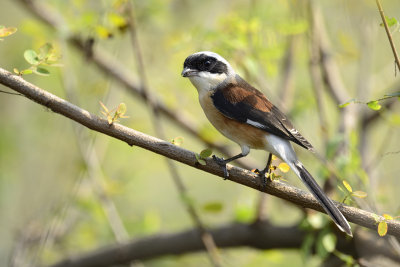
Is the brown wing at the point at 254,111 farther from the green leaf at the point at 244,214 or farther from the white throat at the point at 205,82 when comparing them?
the green leaf at the point at 244,214

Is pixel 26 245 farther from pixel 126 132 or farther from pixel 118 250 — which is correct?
pixel 126 132

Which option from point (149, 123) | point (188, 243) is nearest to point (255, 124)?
point (188, 243)

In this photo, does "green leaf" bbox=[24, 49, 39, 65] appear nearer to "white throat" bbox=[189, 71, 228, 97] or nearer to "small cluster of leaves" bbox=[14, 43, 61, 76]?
"small cluster of leaves" bbox=[14, 43, 61, 76]

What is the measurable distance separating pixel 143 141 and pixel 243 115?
1.04 m

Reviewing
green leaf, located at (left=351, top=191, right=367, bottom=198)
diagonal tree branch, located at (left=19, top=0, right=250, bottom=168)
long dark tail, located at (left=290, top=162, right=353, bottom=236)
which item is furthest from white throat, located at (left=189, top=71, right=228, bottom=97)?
diagonal tree branch, located at (left=19, top=0, right=250, bottom=168)

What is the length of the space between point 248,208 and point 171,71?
2043 mm

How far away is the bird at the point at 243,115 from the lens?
3166 millimetres

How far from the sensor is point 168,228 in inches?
249

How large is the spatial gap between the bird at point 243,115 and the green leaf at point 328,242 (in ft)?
1.88

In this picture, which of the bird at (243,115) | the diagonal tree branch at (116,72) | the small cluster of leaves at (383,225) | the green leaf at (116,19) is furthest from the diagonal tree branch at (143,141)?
the diagonal tree branch at (116,72)

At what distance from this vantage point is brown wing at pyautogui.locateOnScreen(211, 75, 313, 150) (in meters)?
3.19

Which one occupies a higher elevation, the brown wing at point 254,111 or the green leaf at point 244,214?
the brown wing at point 254,111

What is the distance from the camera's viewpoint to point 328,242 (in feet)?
10.8

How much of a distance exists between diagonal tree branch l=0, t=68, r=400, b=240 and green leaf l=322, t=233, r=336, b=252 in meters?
0.74
